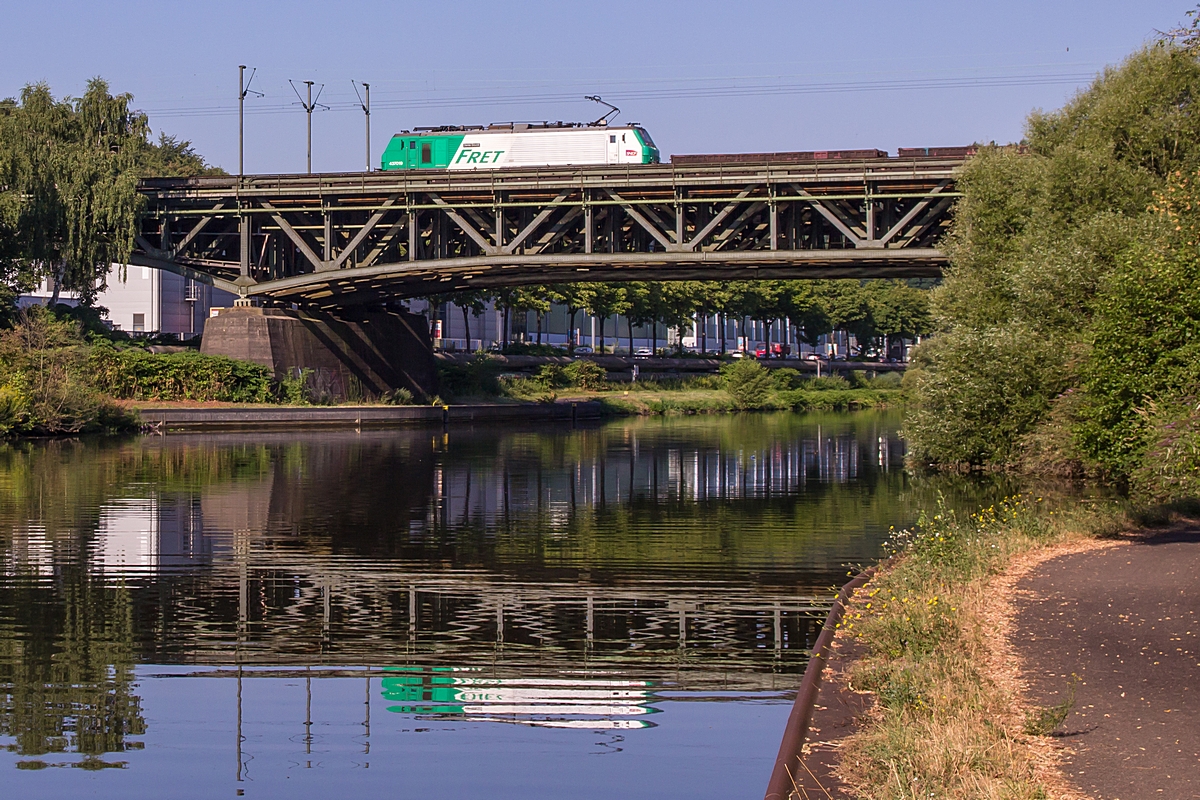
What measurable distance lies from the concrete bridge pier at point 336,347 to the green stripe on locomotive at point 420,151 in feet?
25.9

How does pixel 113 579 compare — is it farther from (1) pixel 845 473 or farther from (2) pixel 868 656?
(1) pixel 845 473

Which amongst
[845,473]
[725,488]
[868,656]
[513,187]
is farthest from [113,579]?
[513,187]

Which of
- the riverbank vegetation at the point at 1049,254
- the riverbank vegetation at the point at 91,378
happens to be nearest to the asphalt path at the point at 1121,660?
the riverbank vegetation at the point at 1049,254

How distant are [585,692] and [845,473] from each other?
26.7 m

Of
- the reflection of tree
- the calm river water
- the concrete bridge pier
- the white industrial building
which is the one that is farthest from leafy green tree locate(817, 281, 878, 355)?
the reflection of tree

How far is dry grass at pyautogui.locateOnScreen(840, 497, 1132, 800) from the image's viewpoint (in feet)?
23.6

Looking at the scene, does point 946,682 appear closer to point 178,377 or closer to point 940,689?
point 940,689

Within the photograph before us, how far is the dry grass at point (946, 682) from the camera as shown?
23.6 feet

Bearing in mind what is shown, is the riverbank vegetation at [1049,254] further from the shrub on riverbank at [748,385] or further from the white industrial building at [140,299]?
the white industrial building at [140,299]

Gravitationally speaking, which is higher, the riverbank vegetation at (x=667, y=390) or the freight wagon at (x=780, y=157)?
the freight wagon at (x=780, y=157)

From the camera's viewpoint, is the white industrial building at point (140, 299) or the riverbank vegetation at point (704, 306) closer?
the white industrial building at point (140, 299)

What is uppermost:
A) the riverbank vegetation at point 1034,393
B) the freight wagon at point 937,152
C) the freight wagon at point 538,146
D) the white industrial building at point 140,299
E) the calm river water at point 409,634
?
the freight wagon at point 538,146

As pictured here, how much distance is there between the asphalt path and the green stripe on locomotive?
1995 inches

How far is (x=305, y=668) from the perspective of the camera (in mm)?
11773
